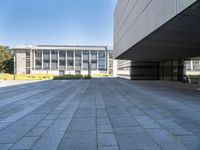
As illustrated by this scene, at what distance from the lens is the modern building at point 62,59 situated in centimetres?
6856

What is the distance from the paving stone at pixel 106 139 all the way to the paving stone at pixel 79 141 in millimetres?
141

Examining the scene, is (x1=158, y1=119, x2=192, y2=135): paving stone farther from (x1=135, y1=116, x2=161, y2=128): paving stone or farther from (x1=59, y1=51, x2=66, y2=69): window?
(x1=59, y1=51, x2=66, y2=69): window

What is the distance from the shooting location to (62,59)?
6950 centimetres

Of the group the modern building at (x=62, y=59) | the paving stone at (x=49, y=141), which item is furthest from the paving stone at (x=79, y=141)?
the modern building at (x=62, y=59)

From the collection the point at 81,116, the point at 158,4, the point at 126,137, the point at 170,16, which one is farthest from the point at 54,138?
the point at 158,4

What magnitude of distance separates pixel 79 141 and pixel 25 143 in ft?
3.95

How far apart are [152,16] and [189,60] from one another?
1801cm

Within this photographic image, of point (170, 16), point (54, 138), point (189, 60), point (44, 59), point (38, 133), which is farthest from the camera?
point (44, 59)

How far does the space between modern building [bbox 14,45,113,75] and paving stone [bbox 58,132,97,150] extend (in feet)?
209

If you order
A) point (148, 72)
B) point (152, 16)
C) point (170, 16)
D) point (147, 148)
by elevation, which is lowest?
point (147, 148)

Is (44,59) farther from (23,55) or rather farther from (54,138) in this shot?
(54,138)

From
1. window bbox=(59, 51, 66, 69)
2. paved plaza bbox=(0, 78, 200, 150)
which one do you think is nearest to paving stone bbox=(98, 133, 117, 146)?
paved plaza bbox=(0, 78, 200, 150)

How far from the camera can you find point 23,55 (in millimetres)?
69125

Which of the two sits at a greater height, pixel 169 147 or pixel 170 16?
pixel 170 16
